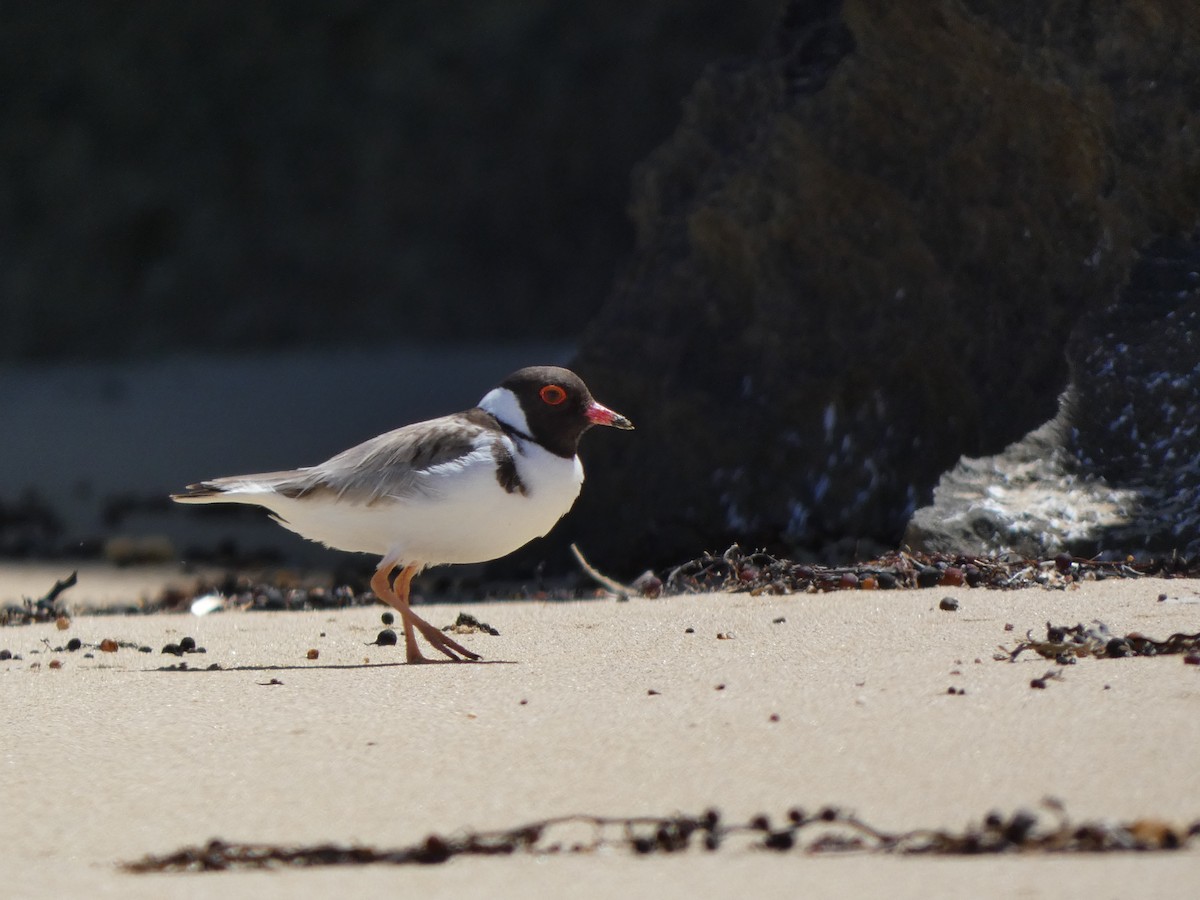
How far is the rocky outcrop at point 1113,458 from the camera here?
520cm

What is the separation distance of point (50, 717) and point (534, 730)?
1.17m

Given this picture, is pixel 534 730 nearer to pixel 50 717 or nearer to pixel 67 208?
pixel 50 717

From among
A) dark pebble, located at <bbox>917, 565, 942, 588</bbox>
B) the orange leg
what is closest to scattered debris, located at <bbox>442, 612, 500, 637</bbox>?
the orange leg

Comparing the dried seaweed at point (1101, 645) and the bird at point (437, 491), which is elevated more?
the bird at point (437, 491)

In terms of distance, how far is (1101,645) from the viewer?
3.80 m

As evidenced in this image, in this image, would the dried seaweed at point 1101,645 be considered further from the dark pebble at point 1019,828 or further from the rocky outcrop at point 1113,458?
the rocky outcrop at point 1113,458

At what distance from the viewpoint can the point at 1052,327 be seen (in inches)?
242

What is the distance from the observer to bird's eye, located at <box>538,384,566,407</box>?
5.08 meters

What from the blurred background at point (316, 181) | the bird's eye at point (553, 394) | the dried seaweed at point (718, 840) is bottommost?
the dried seaweed at point (718, 840)

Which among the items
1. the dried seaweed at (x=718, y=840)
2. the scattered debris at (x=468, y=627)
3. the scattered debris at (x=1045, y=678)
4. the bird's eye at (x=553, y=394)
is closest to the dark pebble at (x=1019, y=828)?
the dried seaweed at (x=718, y=840)

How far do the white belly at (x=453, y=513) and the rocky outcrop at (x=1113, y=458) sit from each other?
1.22 meters

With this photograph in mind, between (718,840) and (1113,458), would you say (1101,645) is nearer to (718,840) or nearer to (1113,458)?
(718,840)

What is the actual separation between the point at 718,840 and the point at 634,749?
0.57 meters

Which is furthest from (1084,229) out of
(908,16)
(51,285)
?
(51,285)
